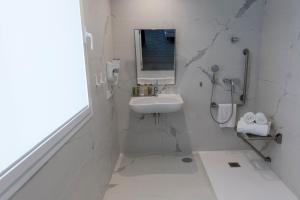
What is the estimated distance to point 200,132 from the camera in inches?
118

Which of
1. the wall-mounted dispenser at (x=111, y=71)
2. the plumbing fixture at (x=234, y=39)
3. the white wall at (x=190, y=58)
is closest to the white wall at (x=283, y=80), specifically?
the white wall at (x=190, y=58)

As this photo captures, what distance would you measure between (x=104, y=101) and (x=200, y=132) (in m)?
1.48

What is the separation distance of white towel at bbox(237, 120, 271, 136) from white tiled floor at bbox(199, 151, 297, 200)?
0.50 metres

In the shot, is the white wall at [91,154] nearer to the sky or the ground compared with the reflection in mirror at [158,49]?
nearer to the ground

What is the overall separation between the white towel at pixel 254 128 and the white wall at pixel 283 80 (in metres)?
0.13

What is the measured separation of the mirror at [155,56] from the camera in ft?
8.75

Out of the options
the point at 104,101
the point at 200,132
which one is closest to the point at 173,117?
the point at 200,132

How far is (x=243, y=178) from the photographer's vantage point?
7.82 ft

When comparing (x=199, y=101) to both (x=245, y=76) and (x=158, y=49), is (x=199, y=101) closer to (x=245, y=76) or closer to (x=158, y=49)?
(x=245, y=76)

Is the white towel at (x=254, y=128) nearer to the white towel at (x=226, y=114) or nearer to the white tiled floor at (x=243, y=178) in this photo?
the white towel at (x=226, y=114)

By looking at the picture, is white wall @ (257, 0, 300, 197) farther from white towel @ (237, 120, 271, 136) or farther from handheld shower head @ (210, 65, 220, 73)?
handheld shower head @ (210, 65, 220, 73)

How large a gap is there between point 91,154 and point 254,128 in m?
1.80

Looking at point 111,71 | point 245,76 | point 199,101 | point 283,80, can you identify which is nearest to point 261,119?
point 283,80

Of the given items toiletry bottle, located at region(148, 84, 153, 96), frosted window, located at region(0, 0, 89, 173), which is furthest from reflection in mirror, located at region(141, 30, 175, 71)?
frosted window, located at region(0, 0, 89, 173)
